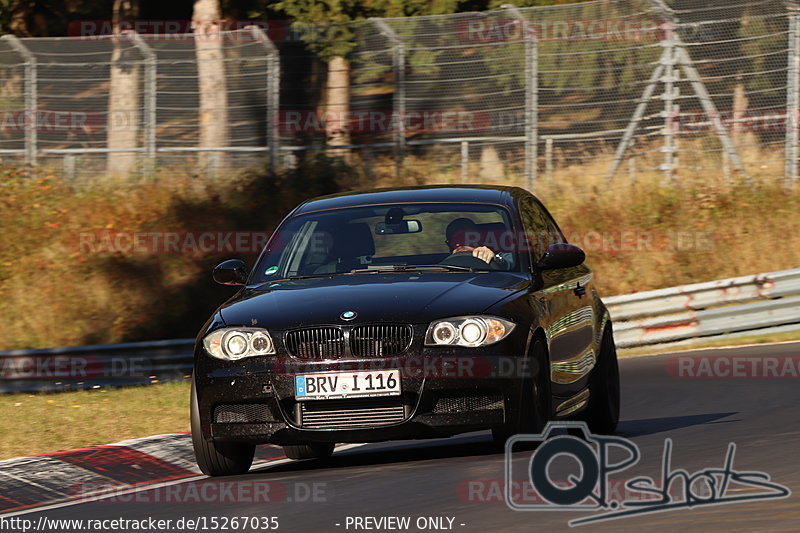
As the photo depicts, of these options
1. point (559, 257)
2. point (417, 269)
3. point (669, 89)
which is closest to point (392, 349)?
point (417, 269)

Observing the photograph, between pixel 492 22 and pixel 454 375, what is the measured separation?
15.9 m

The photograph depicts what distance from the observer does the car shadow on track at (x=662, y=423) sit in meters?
10.6

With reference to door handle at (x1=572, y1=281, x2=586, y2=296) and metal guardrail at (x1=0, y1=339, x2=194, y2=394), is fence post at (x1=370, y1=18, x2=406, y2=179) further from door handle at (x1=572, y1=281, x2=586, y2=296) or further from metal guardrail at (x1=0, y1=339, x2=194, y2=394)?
door handle at (x1=572, y1=281, x2=586, y2=296)

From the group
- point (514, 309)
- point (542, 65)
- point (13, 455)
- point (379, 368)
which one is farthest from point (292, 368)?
point (542, 65)

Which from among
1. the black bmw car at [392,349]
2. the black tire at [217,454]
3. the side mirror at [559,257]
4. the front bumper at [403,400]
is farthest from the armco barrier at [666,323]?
the front bumper at [403,400]

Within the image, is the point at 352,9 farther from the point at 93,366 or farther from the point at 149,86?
the point at 93,366

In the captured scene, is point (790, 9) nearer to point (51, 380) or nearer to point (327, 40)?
point (327, 40)

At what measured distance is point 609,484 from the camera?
7910 millimetres

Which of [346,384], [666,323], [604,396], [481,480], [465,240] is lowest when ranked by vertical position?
[666,323]

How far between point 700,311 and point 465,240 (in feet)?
30.0

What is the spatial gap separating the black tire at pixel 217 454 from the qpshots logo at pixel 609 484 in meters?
1.61

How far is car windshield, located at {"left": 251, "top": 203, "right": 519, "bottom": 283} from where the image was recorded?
9656 millimetres

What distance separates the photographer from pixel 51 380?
1684 centimetres

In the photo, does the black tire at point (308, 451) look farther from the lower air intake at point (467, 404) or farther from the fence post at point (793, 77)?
the fence post at point (793, 77)
